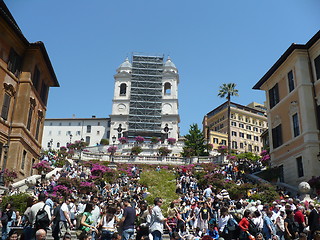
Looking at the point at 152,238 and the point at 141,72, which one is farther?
the point at 141,72

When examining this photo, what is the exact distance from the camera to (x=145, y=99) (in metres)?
92.1

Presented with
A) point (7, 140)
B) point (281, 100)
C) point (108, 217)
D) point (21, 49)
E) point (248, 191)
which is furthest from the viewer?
point (281, 100)

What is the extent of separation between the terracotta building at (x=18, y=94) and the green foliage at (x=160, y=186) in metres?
10.7

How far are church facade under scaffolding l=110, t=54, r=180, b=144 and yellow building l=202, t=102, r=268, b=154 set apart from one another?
13902mm

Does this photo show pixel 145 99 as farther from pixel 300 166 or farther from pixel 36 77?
pixel 300 166

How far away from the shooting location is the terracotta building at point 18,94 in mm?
25952

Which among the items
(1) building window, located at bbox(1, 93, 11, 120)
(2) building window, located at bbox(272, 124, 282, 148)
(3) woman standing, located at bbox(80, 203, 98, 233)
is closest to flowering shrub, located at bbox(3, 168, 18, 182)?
(1) building window, located at bbox(1, 93, 11, 120)

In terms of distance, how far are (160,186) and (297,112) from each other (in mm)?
13743

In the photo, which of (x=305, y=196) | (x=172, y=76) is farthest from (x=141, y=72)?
(x=305, y=196)

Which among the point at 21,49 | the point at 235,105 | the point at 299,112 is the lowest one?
the point at 299,112

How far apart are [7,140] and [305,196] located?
→ 864 inches

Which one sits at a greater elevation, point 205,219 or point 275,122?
point 275,122

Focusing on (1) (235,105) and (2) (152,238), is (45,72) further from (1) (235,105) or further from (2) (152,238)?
(1) (235,105)

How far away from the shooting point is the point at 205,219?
1423 centimetres
